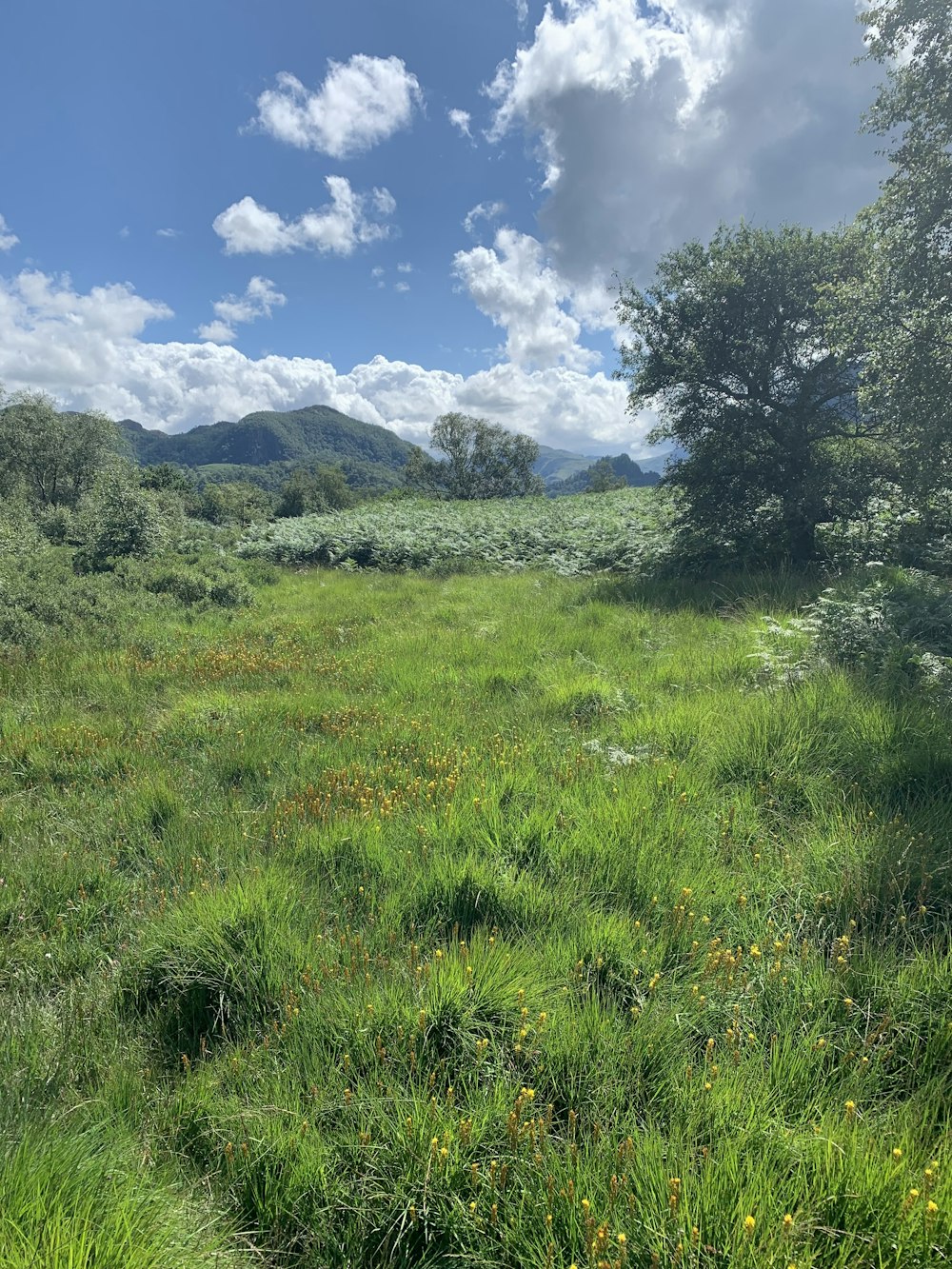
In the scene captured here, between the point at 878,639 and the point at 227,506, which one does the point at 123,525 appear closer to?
the point at 878,639

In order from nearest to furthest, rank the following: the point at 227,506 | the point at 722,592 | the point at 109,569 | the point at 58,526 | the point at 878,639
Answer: the point at 878,639 → the point at 722,592 → the point at 109,569 → the point at 58,526 → the point at 227,506

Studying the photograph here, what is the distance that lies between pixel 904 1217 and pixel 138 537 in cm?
1917

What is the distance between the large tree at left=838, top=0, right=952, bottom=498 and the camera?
827 cm

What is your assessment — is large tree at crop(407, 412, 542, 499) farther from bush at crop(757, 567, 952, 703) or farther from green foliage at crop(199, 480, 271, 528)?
bush at crop(757, 567, 952, 703)

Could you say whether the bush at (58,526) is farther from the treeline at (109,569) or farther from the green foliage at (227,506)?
the green foliage at (227,506)

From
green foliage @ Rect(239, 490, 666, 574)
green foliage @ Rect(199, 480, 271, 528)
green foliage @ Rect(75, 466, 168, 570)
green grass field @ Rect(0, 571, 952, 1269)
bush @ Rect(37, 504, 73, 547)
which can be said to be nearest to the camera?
green grass field @ Rect(0, 571, 952, 1269)

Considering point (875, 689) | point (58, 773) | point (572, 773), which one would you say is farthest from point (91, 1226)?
point (875, 689)

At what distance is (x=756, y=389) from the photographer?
1321 centimetres

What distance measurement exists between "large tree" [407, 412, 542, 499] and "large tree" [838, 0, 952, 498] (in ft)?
261

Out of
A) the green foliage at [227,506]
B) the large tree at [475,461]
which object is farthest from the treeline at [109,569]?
the large tree at [475,461]

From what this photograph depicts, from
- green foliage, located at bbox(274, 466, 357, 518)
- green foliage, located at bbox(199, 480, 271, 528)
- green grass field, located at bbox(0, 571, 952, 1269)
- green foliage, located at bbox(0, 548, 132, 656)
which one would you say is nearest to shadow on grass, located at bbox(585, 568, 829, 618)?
green grass field, located at bbox(0, 571, 952, 1269)

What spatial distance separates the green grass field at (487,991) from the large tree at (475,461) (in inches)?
3369

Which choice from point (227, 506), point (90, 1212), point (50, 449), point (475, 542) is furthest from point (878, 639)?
point (227, 506)

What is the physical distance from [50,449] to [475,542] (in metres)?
45.5
